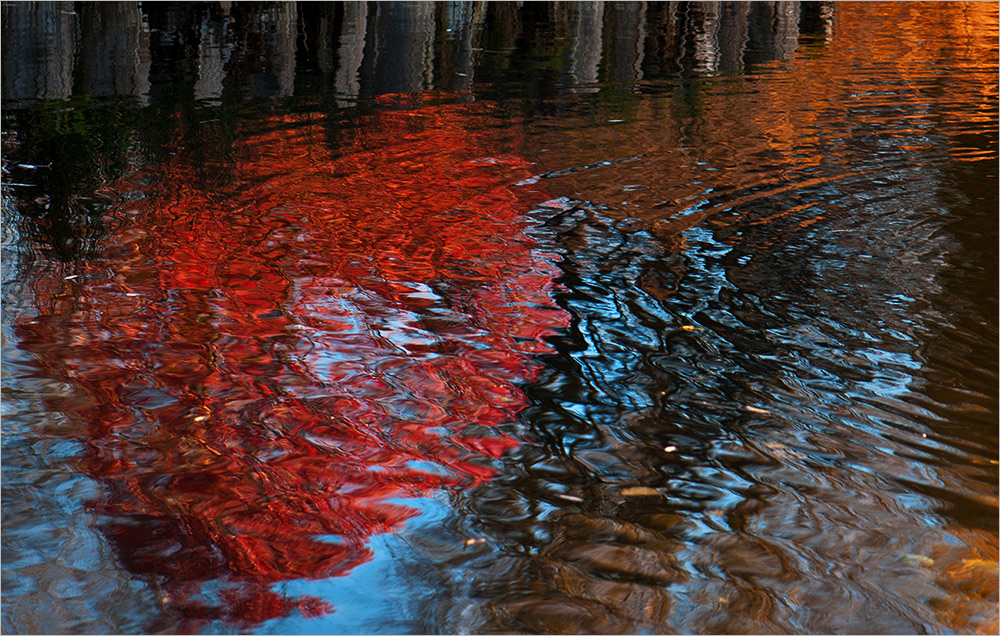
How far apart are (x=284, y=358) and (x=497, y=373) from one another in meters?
1.22

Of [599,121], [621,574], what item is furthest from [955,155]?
[621,574]

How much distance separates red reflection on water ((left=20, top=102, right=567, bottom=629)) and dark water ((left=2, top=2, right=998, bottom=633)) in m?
0.02

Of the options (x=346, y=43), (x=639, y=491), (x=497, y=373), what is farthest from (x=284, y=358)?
(x=346, y=43)

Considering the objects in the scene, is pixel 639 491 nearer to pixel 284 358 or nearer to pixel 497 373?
pixel 497 373

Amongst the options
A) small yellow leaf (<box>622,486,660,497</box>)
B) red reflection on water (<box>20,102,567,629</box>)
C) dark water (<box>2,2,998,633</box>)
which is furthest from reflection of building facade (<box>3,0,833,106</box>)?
small yellow leaf (<box>622,486,660,497</box>)

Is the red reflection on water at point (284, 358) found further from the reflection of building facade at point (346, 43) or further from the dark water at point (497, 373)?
the reflection of building facade at point (346, 43)

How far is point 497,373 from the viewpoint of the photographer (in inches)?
203

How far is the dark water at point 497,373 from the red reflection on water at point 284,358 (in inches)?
0.9

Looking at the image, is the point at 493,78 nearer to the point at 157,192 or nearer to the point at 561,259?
the point at 157,192

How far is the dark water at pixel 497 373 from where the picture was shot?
353cm

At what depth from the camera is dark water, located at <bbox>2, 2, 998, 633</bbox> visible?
3529mm

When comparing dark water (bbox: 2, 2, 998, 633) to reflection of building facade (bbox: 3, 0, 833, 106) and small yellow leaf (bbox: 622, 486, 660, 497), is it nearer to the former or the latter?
small yellow leaf (bbox: 622, 486, 660, 497)

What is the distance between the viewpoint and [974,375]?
16.2 feet

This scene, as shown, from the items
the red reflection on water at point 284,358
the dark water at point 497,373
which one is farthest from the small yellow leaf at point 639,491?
the red reflection on water at point 284,358
